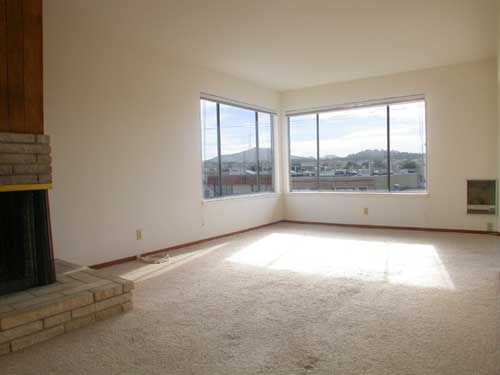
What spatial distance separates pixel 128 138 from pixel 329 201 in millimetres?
3800

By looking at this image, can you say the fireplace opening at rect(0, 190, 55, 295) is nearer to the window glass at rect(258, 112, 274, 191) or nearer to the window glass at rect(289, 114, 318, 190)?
the window glass at rect(258, 112, 274, 191)

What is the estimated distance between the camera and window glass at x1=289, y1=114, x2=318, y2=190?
707cm

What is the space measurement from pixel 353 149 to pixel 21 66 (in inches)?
209

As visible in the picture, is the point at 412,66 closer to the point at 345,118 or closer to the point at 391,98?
the point at 391,98

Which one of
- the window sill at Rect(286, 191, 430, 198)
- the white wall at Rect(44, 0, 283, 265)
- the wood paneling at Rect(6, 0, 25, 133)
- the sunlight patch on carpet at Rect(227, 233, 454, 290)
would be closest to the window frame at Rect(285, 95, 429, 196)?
the window sill at Rect(286, 191, 430, 198)

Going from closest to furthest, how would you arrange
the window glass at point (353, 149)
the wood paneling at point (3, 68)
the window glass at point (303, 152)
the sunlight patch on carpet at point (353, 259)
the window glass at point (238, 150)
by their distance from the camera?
the wood paneling at point (3, 68) → the sunlight patch on carpet at point (353, 259) → the window glass at point (238, 150) → the window glass at point (353, 149) → the window glass at point (303, 152)

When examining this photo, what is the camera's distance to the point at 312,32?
13.6 feet

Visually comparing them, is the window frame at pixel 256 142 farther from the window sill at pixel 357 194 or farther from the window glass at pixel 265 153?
the window sill at pixel 357 194

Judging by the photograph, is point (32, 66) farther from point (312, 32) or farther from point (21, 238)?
point (312, 32)

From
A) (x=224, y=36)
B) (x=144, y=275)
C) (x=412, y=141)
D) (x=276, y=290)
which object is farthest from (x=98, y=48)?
(x=412, y=141)

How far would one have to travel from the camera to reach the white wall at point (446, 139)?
17.8 ft

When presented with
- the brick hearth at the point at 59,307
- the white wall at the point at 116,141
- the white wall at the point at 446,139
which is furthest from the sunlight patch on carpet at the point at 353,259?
the brick hearth at the point at 59,307

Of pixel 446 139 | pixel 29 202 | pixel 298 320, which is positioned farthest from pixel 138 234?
pixel 446 139

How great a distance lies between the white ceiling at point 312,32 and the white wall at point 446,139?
11.8 inches
